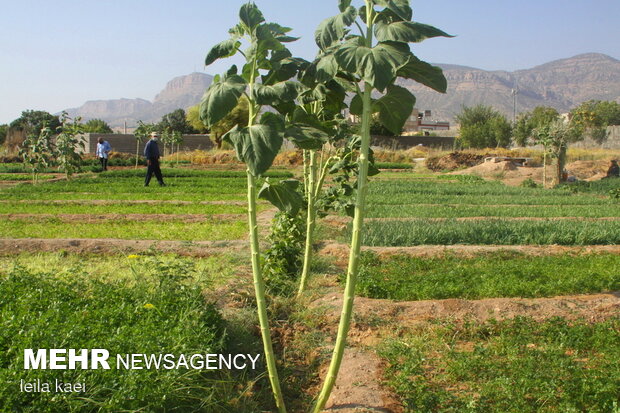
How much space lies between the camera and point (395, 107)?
3350mm

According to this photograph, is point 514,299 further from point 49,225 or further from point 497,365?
point 49,225

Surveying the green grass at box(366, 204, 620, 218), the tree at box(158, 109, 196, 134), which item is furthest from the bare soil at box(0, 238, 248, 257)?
the tree at box(158, 109, 196, 134)

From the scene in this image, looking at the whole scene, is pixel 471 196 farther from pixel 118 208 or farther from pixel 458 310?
pixel 458 310

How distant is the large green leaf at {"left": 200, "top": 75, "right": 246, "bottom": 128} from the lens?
3.04 m

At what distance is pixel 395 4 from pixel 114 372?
2.34 meters

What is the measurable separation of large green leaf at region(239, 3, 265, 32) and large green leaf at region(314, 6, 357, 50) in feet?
Answer: 1.09

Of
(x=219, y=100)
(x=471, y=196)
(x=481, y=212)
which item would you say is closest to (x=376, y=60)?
(x=219, y=100)

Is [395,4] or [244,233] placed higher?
[395,4]

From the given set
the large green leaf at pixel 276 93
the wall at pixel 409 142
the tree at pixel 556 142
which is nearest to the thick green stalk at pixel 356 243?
the large green leaf at pixel 276 93

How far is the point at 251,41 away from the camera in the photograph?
10.8 ft

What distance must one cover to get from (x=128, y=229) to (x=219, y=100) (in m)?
7.65

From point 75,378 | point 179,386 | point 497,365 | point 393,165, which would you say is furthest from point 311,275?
point 393,165

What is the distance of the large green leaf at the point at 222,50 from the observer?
3244 millimetres

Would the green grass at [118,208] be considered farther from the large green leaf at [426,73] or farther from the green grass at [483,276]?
the large green leaf at [426,73]
